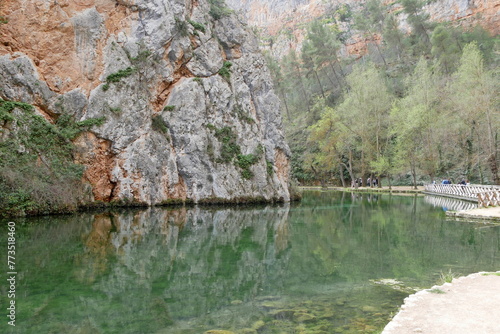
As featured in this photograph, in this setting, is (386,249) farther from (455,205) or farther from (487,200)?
(455,205)

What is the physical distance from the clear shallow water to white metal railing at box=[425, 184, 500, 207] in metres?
5.84

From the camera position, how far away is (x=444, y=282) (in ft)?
22.5

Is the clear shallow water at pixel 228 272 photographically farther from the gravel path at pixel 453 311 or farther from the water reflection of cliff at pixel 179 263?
the gravel path at pixel 453 311

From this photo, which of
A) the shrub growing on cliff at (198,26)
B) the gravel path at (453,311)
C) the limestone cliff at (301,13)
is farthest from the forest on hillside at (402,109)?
the gravel path at (453,311)

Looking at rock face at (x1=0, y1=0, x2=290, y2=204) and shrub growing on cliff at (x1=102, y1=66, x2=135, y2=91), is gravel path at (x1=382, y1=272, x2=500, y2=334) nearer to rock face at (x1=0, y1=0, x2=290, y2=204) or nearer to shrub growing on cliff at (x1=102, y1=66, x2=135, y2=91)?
rock face at (x1=0, y1=0, x2=290, y2=204)

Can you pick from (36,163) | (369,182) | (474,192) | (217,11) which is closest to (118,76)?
(36,163)

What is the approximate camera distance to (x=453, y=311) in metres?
5.14

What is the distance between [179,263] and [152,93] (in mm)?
22102

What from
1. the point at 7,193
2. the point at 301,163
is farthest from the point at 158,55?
the point at 301,163

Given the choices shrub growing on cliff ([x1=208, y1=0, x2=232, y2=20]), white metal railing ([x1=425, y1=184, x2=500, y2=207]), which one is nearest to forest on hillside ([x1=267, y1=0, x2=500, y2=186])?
white metal railing ([x1=425, y1=184, x2=500, y2=207])

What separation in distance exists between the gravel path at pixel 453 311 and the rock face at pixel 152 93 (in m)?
22.9

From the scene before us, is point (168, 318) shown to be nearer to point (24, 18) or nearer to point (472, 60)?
point (24, 18)

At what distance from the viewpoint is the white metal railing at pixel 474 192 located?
20.5 meters

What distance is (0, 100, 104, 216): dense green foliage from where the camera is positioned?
60.6ft
